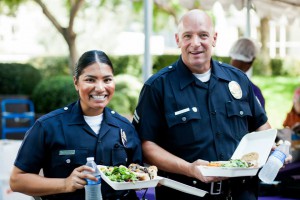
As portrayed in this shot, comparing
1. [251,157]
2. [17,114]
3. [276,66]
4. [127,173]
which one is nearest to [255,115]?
[251,157]

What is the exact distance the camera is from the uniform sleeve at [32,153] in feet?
9.77

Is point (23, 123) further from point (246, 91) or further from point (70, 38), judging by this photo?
point (246, 91)

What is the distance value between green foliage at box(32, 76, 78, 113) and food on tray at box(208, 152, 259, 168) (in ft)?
30.5

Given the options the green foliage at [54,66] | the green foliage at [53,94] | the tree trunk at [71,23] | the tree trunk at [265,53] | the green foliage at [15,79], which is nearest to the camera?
the green foliage at [53,94]

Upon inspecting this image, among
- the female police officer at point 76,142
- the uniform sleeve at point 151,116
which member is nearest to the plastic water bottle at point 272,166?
the uniform sleeve at point 151,116

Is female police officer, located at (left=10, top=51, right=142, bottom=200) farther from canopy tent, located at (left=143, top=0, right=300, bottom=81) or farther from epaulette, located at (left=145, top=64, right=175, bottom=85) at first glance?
canopy tent, located at (left=143, top=0, right=300, bottom=81)

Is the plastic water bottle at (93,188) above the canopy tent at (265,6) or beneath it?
beneath

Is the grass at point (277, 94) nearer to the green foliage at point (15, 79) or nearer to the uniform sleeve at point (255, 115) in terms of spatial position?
the green foliage at point (15, 79)

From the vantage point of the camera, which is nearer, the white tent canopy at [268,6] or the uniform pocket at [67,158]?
the uniform pocket at [67,158]

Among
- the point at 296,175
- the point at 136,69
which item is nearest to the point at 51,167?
the point at 296,175

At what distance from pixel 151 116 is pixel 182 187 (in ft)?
1.48

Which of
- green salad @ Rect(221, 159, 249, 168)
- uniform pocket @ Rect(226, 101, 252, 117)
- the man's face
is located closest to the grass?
uniform pocket @ Rect(226, 101, 252, 117)

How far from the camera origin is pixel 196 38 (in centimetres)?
327

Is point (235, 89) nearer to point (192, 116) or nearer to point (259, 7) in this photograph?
point (192, 116)
